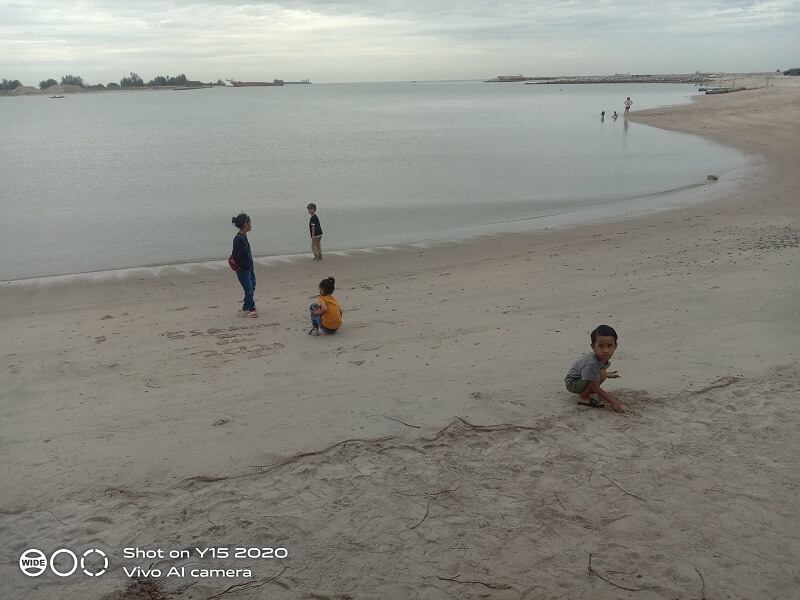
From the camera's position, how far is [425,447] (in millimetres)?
4867

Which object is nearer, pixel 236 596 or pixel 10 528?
pixel 236 596

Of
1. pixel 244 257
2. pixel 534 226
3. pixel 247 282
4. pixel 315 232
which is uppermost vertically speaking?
pixel 244 257

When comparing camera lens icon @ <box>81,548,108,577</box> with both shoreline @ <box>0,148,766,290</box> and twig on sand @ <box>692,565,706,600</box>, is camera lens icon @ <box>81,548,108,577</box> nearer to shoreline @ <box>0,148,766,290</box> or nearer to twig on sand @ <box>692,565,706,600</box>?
twig on sand @ <box>692,565,706,600</box>

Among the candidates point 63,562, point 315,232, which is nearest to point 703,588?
point 63,562

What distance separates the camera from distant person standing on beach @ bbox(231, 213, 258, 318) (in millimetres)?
8719

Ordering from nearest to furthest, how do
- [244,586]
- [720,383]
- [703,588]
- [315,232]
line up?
[703,588]
[244,586]
[720,383]
[315,232]

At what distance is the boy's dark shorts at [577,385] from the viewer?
5418 mm

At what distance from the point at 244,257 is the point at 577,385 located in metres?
5.31

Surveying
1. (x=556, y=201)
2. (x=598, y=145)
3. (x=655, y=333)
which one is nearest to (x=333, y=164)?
(x=556, y=201)

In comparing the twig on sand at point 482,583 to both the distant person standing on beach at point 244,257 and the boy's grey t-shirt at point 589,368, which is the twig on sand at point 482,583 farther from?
the distant person standing on beach at point 244,257

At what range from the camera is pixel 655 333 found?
7.18 metres

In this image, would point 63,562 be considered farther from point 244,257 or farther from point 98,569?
point 244,257

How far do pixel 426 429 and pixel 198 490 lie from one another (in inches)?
73.8

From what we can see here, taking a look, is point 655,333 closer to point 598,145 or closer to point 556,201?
point 556,201
